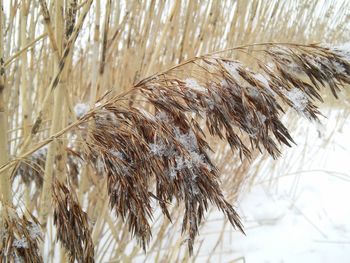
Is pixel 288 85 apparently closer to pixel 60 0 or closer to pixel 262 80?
pixel 262 80

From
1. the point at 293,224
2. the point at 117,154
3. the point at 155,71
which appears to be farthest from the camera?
the point at 293,224

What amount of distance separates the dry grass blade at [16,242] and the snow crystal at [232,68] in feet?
1.25

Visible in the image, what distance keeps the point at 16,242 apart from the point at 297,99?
467 mm

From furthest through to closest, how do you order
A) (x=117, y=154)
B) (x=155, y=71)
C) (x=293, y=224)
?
(x=293, y=224) < (x=155, y=71) < (x=117, y=154)

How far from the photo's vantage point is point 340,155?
4012 millimetres

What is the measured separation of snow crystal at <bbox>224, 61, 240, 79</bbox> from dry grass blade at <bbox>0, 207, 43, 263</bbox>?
1.25 ft

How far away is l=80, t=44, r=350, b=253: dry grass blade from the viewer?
483mm

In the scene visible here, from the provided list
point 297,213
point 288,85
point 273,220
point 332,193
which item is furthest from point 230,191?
point 288,85

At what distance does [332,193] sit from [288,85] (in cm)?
269

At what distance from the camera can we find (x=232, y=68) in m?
Answer: 0.50

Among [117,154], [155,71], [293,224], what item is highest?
[117,154]

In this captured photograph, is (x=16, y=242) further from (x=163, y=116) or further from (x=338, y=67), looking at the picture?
(x=338, y=67)

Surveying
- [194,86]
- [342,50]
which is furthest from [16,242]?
[342,50]

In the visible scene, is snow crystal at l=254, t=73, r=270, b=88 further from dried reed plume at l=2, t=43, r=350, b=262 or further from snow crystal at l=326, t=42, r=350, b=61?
snow crystal at l=326, t=42, r=350, b=61
